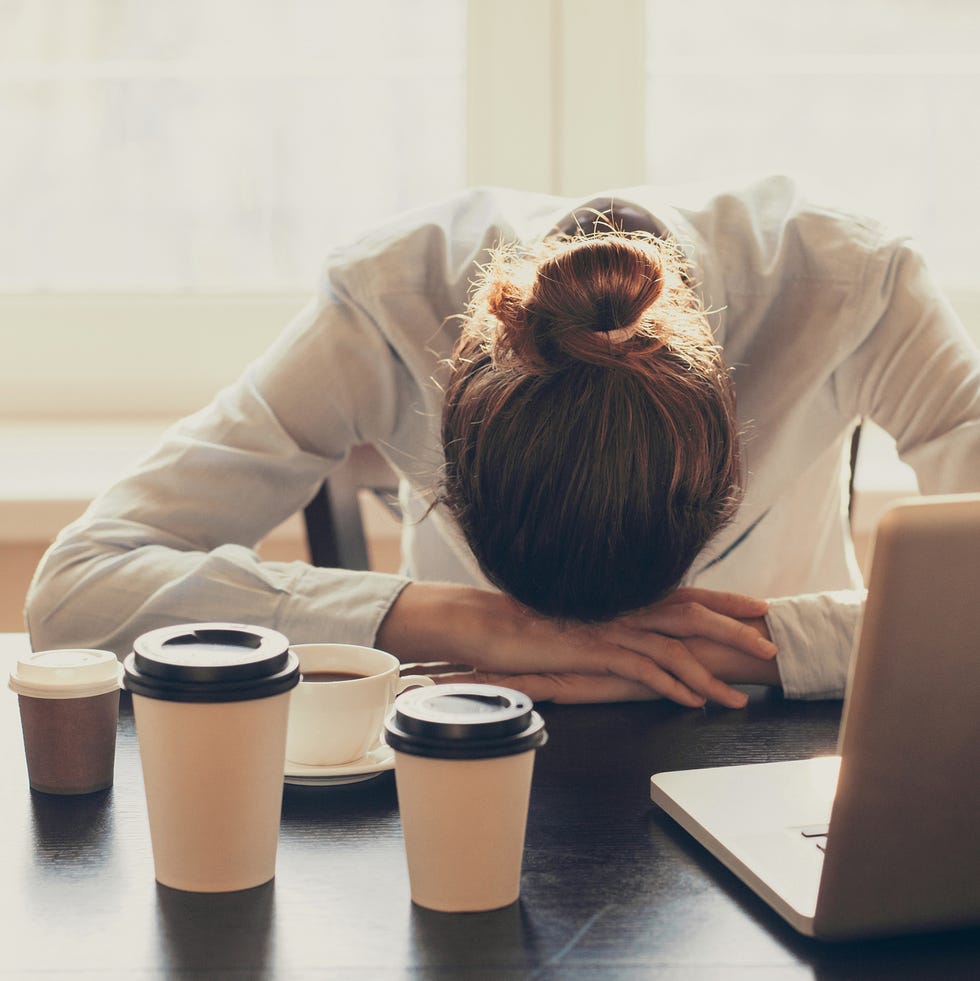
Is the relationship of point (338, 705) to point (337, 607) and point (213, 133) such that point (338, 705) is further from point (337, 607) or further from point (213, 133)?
point (213, 133)

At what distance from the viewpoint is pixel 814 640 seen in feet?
3.52

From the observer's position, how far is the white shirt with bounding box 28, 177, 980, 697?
1270mm

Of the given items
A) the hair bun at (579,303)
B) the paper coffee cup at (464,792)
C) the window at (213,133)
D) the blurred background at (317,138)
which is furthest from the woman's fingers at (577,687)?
the window at (213,133)

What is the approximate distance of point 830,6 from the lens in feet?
7.25

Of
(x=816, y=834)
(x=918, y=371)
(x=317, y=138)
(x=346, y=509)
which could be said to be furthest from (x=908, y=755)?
(x=317, y=138)

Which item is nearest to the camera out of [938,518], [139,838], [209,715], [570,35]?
[938,518]

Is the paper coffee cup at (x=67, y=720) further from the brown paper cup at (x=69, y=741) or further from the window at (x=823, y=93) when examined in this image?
the window at (x=823, y=93)

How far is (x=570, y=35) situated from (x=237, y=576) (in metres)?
1.31

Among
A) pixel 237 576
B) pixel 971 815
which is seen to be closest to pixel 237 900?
pixel 971 815

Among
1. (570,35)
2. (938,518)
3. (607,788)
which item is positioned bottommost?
(607,788)

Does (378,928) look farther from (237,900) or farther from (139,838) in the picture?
(139,838)

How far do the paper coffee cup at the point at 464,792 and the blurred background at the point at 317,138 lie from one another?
57.8 inches

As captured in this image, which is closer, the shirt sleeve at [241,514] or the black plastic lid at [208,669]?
the black plastic lid at [208,669]

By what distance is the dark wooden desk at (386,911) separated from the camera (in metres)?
0.62
